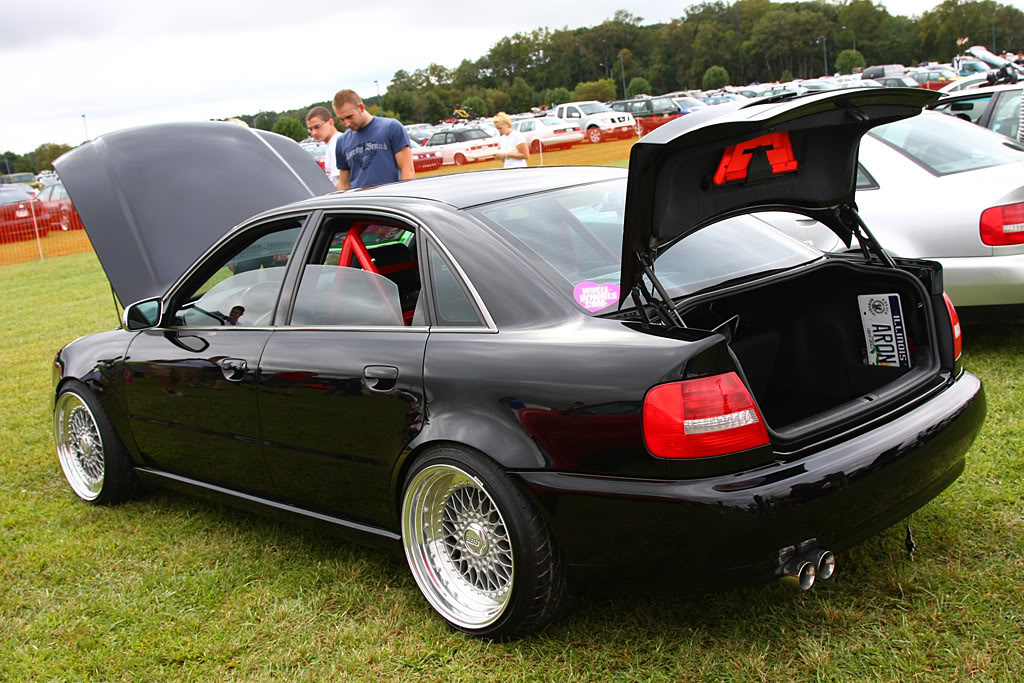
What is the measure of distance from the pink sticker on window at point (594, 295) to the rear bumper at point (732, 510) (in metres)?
0.55

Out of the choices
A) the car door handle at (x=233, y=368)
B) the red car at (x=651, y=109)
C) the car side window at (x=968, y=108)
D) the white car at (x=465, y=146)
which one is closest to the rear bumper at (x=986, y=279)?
the car door handle at (x=233, y=368)

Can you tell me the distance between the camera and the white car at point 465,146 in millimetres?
32438

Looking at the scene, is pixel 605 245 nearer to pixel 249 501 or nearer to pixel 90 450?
pixel 249 501

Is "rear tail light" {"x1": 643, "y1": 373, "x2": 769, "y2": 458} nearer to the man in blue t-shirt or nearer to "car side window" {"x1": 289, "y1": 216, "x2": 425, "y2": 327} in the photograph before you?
"car side window" {"x1": 289, "y1": 216, "x2": 425, "y2": 327}

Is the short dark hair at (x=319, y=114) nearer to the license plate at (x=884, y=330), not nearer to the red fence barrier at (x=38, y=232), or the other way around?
the license plate at (x=884, y=330)

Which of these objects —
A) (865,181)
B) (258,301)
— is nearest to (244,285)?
(258,301)

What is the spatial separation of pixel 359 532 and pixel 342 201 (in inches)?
49.0

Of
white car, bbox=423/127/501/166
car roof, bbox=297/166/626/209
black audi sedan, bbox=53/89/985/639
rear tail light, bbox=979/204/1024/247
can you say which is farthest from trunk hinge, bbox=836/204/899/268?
white car, bbox=423/127/501/166

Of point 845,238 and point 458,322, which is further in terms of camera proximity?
point 845,238

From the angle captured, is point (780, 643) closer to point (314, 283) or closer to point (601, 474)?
point (601, 474)

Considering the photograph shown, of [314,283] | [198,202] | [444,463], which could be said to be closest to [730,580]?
[444,463]

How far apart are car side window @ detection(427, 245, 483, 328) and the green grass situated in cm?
103

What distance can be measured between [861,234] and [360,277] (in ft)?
5.99

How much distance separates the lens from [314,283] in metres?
3.65
